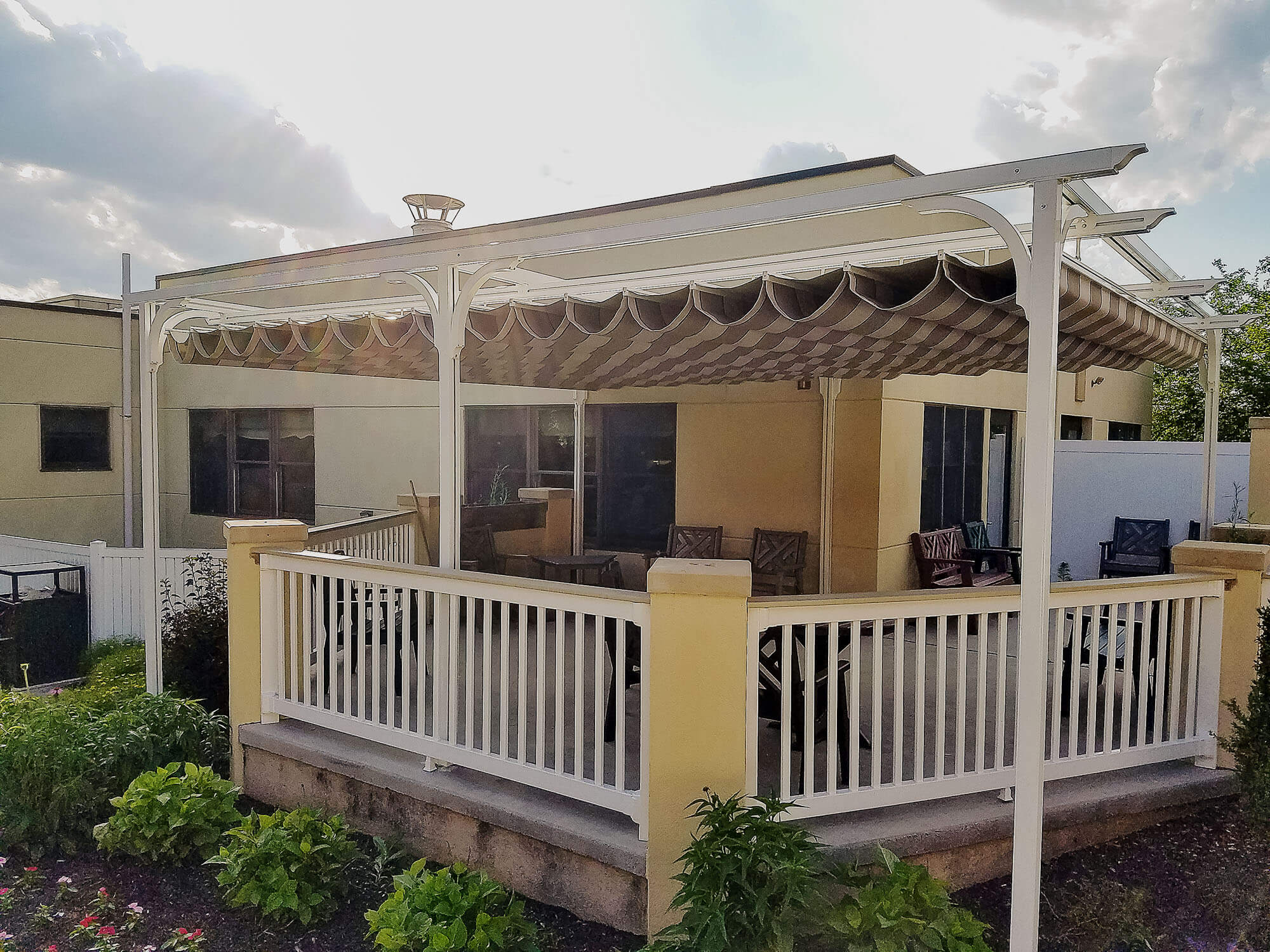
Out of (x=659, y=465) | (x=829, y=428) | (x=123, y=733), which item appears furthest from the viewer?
(x=659, y=465)

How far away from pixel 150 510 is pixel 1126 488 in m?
10.8

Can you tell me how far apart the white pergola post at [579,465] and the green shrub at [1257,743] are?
593cm

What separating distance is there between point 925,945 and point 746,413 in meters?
5.34

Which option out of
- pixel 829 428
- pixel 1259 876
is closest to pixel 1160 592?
pixel 1259 876

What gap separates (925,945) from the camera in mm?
2803

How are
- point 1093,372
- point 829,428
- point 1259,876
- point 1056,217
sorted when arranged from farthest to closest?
1. point 1093,372
2. point 829,428
3. point 1259,876
4. point 1056,217

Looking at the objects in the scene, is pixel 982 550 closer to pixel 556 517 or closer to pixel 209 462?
pixel 556 517

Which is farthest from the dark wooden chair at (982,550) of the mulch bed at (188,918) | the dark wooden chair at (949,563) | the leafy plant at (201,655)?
the leafy plant at (201,655)

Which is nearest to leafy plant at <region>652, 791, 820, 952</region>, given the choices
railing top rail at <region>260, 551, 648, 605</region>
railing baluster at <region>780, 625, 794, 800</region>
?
railing baluster at <region>780, 625, 794, 800</region>

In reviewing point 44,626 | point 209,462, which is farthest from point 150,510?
point 209,462

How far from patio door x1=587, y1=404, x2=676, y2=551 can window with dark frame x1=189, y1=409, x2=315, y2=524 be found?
497cm

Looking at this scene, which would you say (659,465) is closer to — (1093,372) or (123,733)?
(123,733)

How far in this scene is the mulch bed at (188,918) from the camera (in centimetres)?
341

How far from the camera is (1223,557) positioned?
13.5 feet
